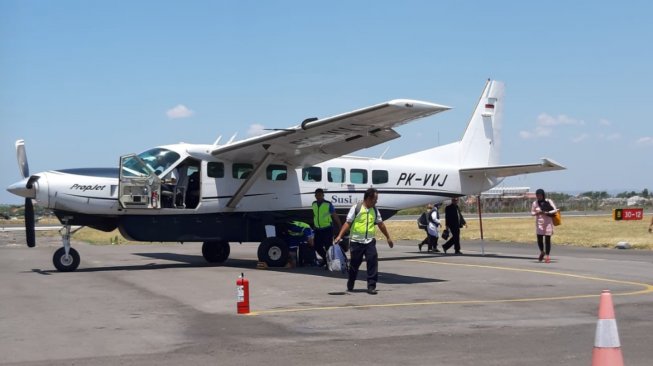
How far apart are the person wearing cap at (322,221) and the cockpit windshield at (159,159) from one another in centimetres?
339

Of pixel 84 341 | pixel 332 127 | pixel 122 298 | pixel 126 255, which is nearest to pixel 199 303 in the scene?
pixel 122 298

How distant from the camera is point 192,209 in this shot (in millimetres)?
18406

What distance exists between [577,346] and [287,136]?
994cm

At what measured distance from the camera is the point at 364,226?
43.2 ft

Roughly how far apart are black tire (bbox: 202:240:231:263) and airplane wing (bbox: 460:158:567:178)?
7181mm

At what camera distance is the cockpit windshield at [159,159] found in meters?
17.9

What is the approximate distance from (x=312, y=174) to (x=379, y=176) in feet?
6.81

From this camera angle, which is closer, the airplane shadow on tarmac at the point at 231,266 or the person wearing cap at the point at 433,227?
the airplane shadow on tarmac at the point at 231,266

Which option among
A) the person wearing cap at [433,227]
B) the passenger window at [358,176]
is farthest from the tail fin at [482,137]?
the passenger window at [358,176]

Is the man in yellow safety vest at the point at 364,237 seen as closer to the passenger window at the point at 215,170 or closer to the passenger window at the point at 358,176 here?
the passenger window at the point at 215,170

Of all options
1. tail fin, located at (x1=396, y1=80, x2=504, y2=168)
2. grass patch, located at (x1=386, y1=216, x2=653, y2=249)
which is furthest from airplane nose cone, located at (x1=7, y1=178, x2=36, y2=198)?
grass patch, located at (x1=386, y1=216, x2=653, y2=249)

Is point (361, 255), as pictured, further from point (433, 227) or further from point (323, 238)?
point (433, 227)

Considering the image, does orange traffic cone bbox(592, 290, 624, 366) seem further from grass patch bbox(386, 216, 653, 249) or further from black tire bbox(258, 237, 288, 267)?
grass patch bbox(386, 216, 653, 249)

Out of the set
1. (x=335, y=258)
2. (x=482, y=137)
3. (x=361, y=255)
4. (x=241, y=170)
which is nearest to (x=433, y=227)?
(x=482, y=137)
